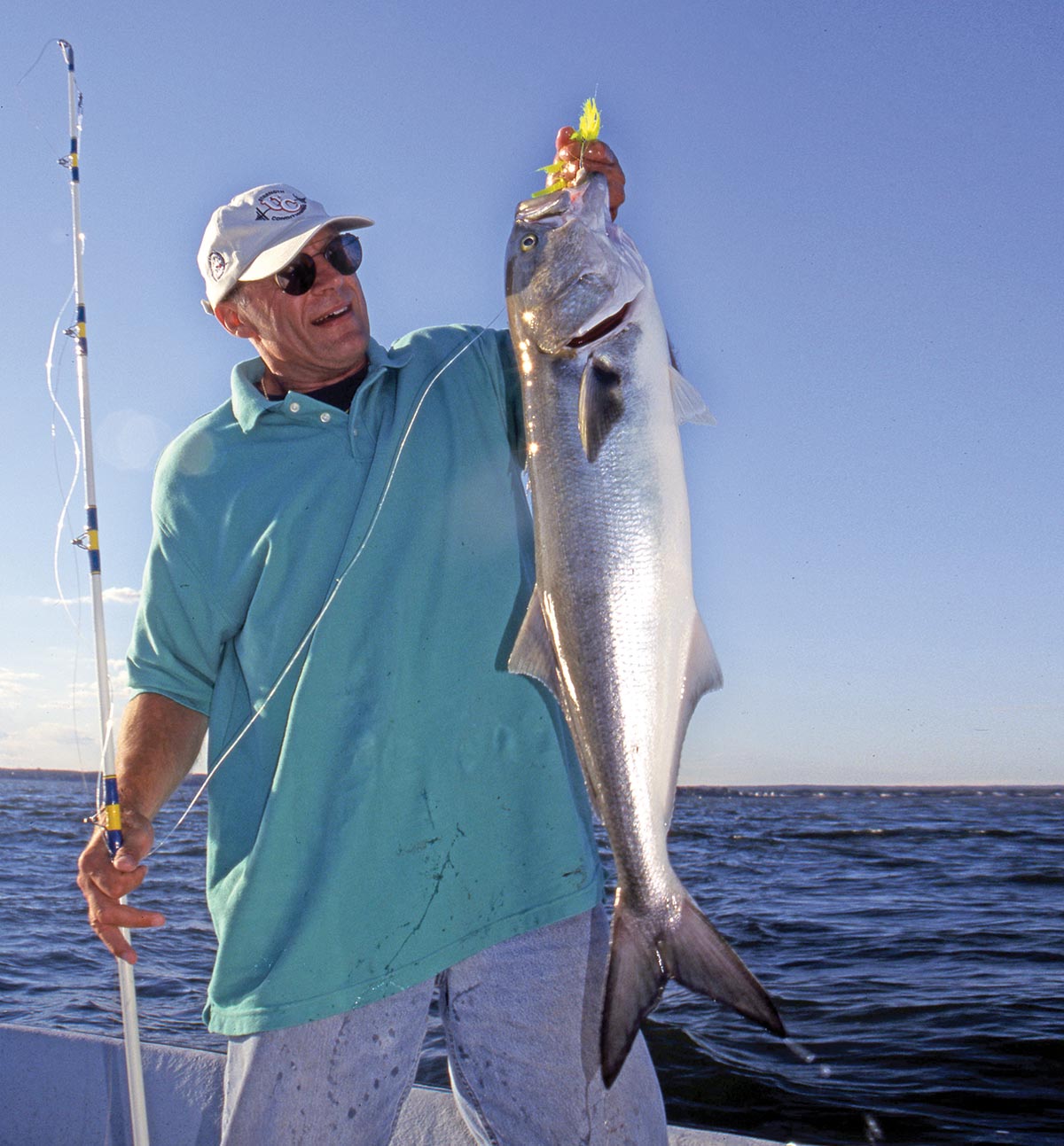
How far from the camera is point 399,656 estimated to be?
8.26ft

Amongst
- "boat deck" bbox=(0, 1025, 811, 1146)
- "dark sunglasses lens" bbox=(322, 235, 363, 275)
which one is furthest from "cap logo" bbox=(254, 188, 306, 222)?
"boat deck" bbox=(0, 1025, 811, 1146)

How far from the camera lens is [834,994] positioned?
31.3ft

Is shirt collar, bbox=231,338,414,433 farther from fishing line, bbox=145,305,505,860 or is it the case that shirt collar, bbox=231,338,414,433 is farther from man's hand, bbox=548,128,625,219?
man's hand, bbox=548,128,625,219

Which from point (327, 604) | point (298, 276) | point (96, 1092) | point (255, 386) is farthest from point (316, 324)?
point (96, 1092)

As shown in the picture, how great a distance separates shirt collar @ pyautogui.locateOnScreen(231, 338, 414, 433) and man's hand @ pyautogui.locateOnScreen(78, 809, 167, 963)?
1164 millimetres

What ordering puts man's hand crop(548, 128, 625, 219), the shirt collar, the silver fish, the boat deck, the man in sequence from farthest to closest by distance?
the boat deck < the shirt collar < man's hand crop(548, 128, 625, 219) < the man < the silver fish

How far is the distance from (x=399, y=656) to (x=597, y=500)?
0.67m

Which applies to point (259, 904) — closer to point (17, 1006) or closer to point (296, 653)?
point (296, 653)

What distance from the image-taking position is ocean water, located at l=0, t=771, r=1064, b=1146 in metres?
6.95

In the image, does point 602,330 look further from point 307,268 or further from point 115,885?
point 115,885

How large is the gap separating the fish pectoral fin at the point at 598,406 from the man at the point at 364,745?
531 mm

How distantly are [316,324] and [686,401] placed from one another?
3.96 ft

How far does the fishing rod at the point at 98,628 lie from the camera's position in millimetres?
2828

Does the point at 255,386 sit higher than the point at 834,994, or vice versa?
the point at 255,386
